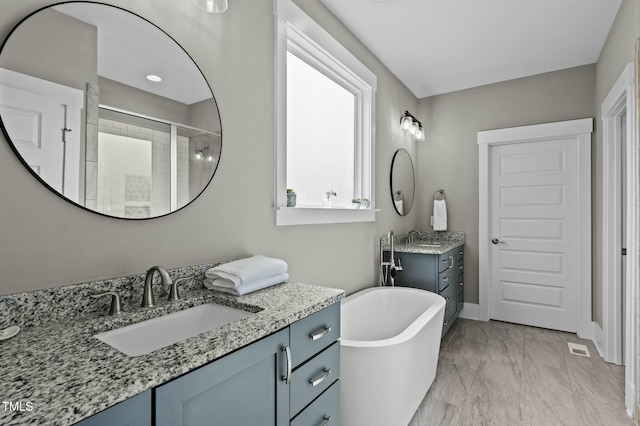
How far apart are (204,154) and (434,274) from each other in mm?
2324

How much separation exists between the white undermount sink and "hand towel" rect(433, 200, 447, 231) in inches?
127

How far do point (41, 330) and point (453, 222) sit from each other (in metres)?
3.94

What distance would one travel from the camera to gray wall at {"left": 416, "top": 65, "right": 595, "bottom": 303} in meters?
3.46

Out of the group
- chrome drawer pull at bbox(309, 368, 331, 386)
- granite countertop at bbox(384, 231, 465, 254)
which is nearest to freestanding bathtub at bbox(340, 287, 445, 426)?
chrome drawer pull at bbox(309, 368, 331, 386)

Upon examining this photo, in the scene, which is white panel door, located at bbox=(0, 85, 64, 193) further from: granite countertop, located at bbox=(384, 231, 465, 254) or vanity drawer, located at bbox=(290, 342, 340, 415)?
granite countertop, located at bbox=(384, 231, 465, 254)

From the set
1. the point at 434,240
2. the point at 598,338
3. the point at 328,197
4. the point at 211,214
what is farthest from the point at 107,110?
the point at 598,338

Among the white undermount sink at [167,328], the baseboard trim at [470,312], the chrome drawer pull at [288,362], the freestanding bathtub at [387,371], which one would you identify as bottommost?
the baseboard trim at [470,312]

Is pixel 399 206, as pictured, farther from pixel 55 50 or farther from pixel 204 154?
pixel 55 50

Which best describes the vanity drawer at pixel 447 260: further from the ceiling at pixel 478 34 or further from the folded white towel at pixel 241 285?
the folded white towel at pixel 241 285

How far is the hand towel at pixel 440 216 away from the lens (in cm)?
397

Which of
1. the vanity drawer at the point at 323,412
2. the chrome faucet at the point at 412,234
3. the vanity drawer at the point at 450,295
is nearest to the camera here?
the vanity drawer at the point at 323,412

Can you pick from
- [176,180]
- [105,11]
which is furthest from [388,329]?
[105,11]

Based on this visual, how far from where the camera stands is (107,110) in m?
1.18

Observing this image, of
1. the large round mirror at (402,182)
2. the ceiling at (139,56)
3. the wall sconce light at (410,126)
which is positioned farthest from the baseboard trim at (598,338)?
the ceiling at (139,56)
